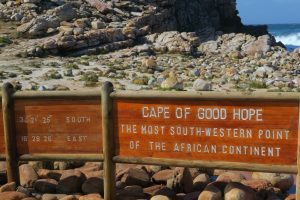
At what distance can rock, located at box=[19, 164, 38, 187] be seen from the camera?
8.05m

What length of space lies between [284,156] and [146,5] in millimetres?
52980

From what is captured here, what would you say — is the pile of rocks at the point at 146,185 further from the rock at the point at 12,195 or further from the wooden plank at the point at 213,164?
the wooden plank at the point at 213,164

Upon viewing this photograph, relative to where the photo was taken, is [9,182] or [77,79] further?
[77,79]

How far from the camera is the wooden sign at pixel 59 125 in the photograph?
22.4ft

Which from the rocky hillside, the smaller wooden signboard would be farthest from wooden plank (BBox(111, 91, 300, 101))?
the rocky hillside

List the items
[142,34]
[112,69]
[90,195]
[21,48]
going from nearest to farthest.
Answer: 1. [90,195]
2. [112,69]
3. [21,48]
4. [142,34]

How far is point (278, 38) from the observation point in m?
134

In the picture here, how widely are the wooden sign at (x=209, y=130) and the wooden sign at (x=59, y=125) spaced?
0.40 m

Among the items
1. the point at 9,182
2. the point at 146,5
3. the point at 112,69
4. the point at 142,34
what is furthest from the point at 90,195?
the point at 146,5

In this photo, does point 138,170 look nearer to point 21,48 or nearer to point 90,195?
point 90,195

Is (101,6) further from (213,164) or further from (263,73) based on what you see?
(213,164)

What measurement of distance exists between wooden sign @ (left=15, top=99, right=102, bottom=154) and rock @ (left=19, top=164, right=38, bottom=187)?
1.13 m

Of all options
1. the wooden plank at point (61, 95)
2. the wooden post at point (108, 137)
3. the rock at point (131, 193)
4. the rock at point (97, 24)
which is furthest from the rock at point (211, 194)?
the rock at point (97, 24)

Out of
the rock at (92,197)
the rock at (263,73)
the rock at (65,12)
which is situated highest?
the rock at (65,12)
